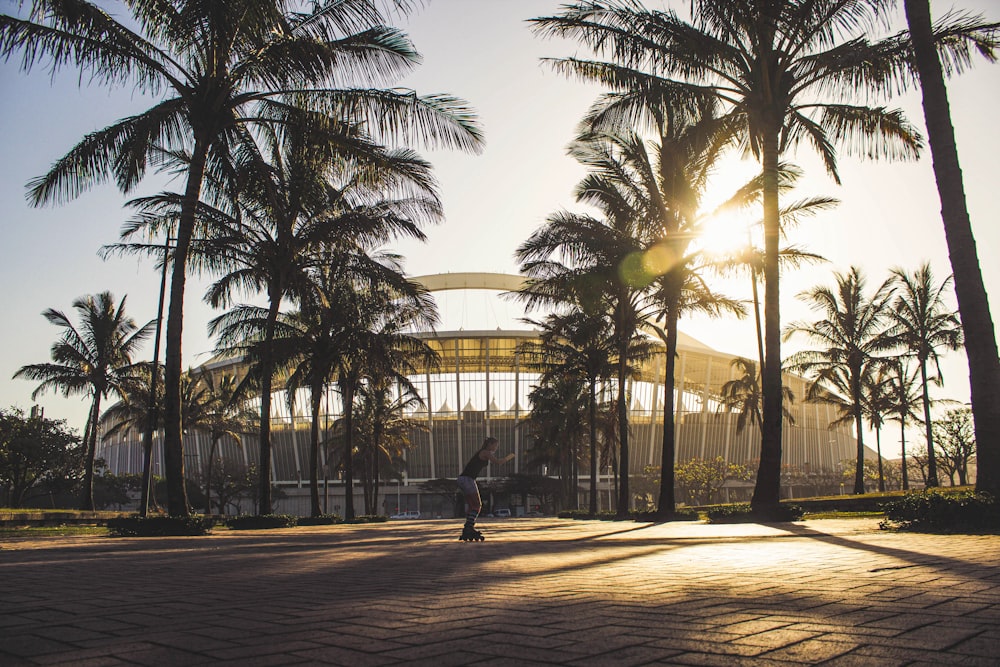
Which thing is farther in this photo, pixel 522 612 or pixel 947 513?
pixel 947 513

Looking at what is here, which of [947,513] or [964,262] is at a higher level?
[964,262]

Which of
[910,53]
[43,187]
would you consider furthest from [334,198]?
[910,53]

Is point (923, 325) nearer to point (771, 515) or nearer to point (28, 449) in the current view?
point (771, 515)

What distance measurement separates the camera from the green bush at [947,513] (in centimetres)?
959

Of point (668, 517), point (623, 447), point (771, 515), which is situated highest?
point (623, 447)

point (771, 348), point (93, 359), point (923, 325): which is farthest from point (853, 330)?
point (93, 359)

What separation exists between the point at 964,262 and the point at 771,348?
17.2 feet

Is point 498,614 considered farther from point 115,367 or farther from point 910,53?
point 115,367

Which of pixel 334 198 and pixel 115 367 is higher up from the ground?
pixel 334 198

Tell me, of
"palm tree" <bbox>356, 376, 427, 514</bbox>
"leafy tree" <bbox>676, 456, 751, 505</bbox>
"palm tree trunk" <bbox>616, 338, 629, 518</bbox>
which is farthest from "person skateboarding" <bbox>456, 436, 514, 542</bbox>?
"leafy tree" <bbox>676, 456, 751, 505</bbox>

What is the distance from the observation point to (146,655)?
2.58m

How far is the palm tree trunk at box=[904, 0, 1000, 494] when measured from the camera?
33.5 ft

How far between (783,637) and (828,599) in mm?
1164

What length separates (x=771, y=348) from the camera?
612 inches
